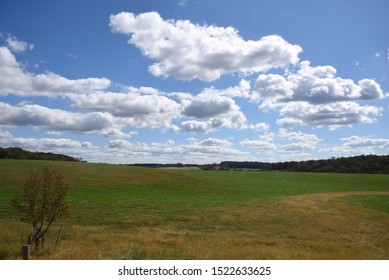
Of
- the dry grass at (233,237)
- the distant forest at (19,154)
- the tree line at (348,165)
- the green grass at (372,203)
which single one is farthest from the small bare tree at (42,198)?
the tree line at (348,165)

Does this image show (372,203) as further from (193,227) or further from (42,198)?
(42,198)

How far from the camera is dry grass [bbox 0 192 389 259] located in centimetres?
1867

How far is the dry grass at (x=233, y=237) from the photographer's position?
18.7 metres

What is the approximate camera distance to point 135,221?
112ft

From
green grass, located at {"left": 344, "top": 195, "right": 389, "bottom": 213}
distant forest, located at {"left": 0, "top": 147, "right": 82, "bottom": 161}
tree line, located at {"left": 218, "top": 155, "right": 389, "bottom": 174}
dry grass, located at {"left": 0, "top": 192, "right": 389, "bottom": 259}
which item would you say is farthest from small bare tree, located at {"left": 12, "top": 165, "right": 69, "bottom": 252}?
tree line, located at {"left": 218, "top": 155, "right": 389, "bottom": 174}

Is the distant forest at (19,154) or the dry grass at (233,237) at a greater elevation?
the distant forest at (19,154)

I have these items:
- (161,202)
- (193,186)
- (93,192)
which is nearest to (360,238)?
(161,202)

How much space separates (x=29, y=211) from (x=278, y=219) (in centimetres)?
2584

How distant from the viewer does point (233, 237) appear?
2609 centimetres

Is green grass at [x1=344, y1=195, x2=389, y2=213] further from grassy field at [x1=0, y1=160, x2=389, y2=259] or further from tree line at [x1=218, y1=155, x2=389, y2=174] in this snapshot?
tree line at [x1=218, y1=155, x2=389, y2=174]

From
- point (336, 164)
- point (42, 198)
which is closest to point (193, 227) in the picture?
point (42, 198)

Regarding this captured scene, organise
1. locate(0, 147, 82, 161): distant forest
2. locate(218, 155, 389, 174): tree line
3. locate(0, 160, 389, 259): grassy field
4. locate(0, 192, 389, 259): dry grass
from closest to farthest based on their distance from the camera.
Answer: locate(0, 192, 389, 259): dry grass
locate(0, 160, 389, 259): grassy field
locate(0, 147, 82, 161): distant forest
locate(218, 155, 389, 174): tree line

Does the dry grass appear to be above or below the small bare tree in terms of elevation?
below

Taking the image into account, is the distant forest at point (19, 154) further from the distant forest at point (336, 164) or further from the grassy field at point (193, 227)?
the grassy field at point (193, 227)
